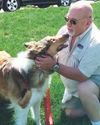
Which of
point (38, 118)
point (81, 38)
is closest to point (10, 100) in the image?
point (38, 118)

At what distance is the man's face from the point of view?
5.39 m

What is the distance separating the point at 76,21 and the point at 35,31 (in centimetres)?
551

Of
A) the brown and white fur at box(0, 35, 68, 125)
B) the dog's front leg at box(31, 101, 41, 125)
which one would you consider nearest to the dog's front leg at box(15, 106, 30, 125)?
the brown and white fur at box(0, 35, 68, 125)

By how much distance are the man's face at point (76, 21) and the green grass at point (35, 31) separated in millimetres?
1374

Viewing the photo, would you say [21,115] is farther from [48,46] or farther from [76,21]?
[76,21]

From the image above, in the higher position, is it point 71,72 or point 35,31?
point 71,72

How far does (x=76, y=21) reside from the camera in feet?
17.7

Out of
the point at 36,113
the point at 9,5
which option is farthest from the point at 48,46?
the point at 9,5

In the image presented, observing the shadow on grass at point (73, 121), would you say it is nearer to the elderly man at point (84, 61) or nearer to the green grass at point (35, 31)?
the green grass at point (35, 31)

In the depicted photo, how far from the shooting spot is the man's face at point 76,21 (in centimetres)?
539

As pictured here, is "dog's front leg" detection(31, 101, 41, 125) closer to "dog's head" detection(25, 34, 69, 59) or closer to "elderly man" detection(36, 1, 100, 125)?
"elderly man" detection(36, 1, 100, 125)

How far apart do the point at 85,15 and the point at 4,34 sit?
5.31 m

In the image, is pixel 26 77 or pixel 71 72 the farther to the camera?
pixel 26 77

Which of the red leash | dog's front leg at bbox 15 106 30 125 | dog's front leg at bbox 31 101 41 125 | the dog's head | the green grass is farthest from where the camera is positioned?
the green grass
